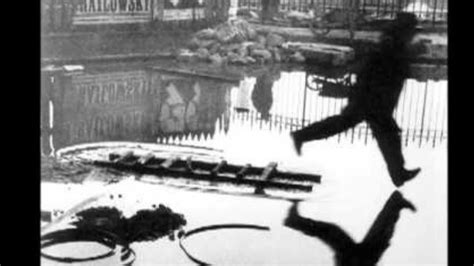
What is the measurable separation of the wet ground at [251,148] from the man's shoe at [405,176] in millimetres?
21

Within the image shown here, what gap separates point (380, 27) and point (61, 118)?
100cm

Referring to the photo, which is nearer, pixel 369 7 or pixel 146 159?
pixel 369 7

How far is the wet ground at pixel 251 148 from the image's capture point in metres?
1.70

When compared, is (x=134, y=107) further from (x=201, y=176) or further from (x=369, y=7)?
(x=369, y=7)

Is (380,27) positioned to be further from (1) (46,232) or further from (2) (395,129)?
(1) (46,232)

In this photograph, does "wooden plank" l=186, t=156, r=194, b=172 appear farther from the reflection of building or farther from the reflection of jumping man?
the reflection of jumping man

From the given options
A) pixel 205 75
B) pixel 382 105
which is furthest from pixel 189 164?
pixel 382 105

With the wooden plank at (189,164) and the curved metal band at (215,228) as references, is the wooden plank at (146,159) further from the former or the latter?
the curved metal band at (215,228)

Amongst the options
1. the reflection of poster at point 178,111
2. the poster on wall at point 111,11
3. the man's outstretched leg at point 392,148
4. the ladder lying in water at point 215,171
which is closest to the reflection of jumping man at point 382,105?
the man's outstretched leg at point 392,148

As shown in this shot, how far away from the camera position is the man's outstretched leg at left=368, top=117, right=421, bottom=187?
1731 mm

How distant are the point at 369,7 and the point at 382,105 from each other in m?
0.30

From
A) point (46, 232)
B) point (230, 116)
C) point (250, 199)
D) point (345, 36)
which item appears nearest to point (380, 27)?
point (345, 36)

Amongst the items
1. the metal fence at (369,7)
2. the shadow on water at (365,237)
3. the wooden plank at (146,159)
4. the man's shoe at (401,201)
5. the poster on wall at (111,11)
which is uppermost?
the metal fence at (369,7)

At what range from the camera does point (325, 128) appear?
175 cm
